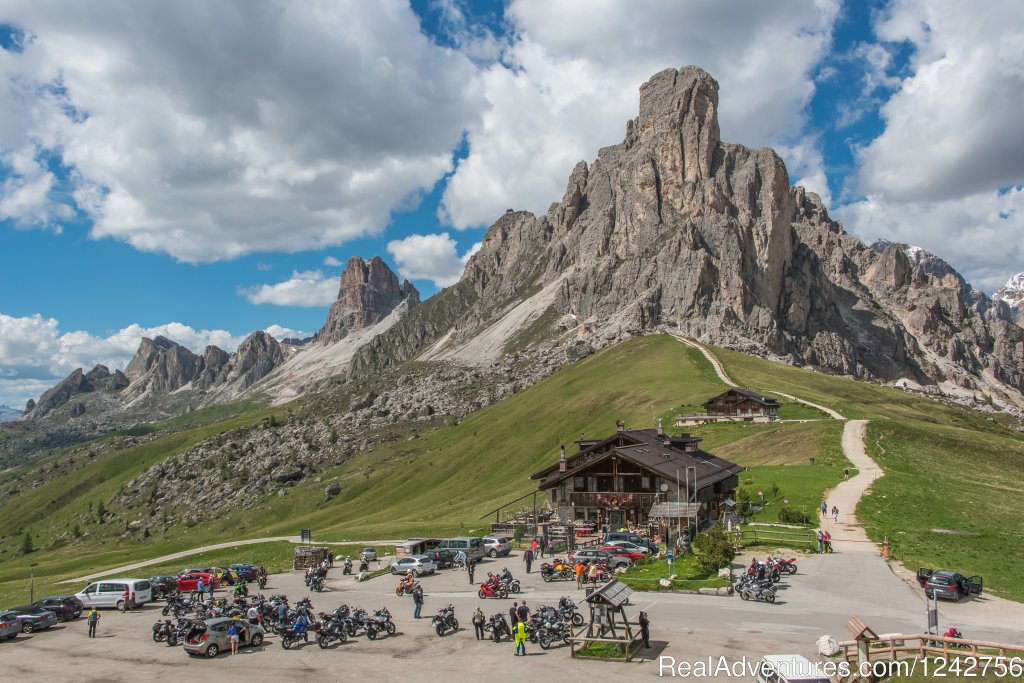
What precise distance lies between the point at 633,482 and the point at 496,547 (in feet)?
48.0

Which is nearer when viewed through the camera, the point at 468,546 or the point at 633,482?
the point at 468,546

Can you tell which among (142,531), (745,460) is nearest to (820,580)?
(745,460)

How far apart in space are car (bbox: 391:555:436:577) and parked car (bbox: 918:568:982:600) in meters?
33.9

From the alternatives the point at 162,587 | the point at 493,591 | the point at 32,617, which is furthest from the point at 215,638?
the point at 162,587

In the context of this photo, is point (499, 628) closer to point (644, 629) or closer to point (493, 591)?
point (644, 629)

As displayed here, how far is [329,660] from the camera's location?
33344 mm

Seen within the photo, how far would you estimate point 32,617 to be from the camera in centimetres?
4394

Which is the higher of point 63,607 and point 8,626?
point 63,607

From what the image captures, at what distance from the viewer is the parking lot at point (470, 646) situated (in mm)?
29797

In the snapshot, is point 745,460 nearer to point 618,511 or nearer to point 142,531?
point 618,511

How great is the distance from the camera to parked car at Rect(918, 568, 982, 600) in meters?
35.1

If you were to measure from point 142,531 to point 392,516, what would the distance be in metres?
92.9

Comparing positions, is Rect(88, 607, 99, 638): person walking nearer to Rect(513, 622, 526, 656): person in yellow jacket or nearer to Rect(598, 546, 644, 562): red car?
Rect(513, 622, 526, 656): person in yellow jacket

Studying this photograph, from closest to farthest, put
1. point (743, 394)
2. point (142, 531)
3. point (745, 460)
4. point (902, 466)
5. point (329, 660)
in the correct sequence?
1. point (329, 660)
2. point (902, 466)
3. point (745, 460)
4. point (743, 394)
5. point (142, 531)
